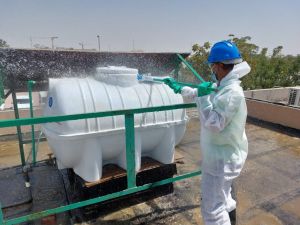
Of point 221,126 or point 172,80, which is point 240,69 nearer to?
point 221,126

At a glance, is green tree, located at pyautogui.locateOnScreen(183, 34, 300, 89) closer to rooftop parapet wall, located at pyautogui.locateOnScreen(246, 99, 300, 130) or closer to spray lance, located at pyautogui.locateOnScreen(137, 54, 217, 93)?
rooftop parapet wall, located at pyautogui.locateOnScreen(246, 99, 300, 130)

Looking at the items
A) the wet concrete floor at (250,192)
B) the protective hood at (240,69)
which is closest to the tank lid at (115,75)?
the protective hood at (240,69)

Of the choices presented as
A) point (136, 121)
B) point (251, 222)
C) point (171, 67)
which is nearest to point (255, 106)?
point (171, 67)

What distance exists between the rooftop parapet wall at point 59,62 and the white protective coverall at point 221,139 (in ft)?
5.34

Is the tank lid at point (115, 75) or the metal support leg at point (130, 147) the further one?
the tank lid at point (115, 75)

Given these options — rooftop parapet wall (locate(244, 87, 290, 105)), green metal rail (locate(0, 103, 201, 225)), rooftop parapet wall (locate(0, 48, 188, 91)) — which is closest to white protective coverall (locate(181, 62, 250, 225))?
green metal rail (locate(0, 103, 201, 225))

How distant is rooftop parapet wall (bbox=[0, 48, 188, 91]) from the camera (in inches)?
122

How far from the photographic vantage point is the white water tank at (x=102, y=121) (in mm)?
2564

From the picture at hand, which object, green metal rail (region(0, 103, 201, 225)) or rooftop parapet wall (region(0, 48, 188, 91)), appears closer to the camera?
green metal rail (region(0, 103, 201, 225))

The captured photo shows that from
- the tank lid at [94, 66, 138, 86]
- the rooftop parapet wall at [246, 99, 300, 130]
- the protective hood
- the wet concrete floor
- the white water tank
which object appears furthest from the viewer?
the rooftop parapet wall at [246, 99, 300, 130]

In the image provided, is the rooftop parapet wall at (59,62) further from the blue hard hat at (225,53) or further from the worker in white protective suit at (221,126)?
the blue hard hat at (225,53)

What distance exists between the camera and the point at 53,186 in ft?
12.2

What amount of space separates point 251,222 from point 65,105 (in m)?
2.58

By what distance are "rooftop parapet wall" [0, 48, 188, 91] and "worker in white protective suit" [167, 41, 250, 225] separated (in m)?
1.56
